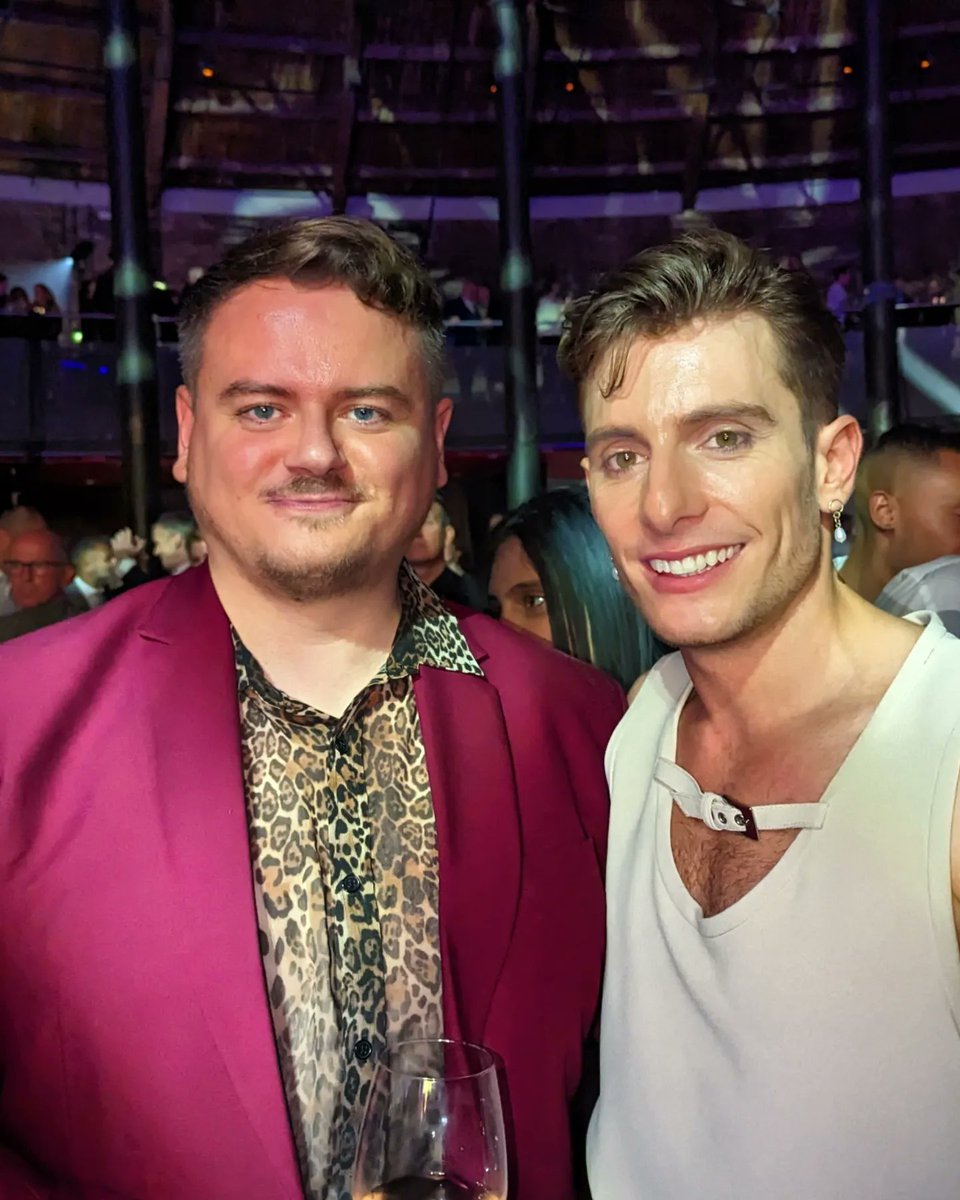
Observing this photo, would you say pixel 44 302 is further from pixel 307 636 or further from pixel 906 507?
pixel 307 636

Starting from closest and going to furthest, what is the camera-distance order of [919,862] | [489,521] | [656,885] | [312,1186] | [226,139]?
1. [919,862]
2. [312,1186]
3. [656,885]
4. [489,521]
5. [226,139]

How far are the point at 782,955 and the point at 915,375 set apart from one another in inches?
256

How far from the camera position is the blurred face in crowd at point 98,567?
485cm

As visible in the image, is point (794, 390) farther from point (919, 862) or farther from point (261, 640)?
point (261, 640)

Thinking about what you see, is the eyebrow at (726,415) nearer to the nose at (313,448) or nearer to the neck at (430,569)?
the nose at (313,448)

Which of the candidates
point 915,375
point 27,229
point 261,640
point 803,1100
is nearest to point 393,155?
point 27,229

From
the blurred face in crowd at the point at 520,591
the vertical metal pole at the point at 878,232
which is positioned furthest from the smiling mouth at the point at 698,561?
the vertical metal pole at the point at 878,232

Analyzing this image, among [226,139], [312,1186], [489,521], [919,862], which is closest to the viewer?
[919,862]

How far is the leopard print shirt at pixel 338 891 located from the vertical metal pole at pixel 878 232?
20.4 feet

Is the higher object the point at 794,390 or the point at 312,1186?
the point at 794,390

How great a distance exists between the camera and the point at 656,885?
1326 mm

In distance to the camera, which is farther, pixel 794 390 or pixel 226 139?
pixel 226 139

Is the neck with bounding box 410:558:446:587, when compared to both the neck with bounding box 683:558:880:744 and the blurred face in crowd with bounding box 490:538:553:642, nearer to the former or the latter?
the blurred face in crowd with bounding box 490:538:553:642

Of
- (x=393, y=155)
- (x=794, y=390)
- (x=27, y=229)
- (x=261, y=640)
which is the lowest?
(x=261, y=640)
